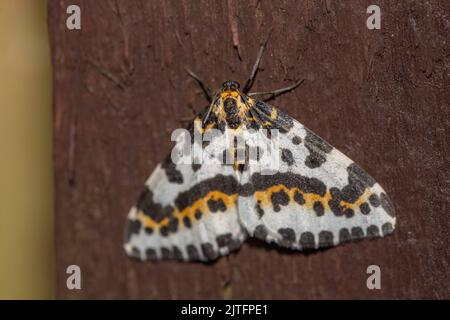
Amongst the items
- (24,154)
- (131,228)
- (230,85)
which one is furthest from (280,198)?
(24,154)

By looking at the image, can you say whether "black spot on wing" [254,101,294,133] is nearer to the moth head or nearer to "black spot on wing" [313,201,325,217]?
the moth head

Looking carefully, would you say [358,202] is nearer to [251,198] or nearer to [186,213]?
[251,198]

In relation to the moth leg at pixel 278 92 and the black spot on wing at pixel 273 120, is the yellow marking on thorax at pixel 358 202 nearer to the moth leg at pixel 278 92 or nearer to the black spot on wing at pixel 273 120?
the black spot on wing at pixel 273 120

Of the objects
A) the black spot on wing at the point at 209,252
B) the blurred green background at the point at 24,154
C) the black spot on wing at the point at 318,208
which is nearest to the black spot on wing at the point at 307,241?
the black spot on wing at the point at 318,208

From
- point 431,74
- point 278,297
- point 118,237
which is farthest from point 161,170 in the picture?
point 431,74

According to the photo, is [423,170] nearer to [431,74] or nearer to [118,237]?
[431,74]

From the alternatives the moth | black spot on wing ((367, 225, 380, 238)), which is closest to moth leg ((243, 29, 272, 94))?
the moth

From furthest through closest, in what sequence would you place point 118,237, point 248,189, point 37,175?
point 37,175 → point 248,189 → point 118,237
